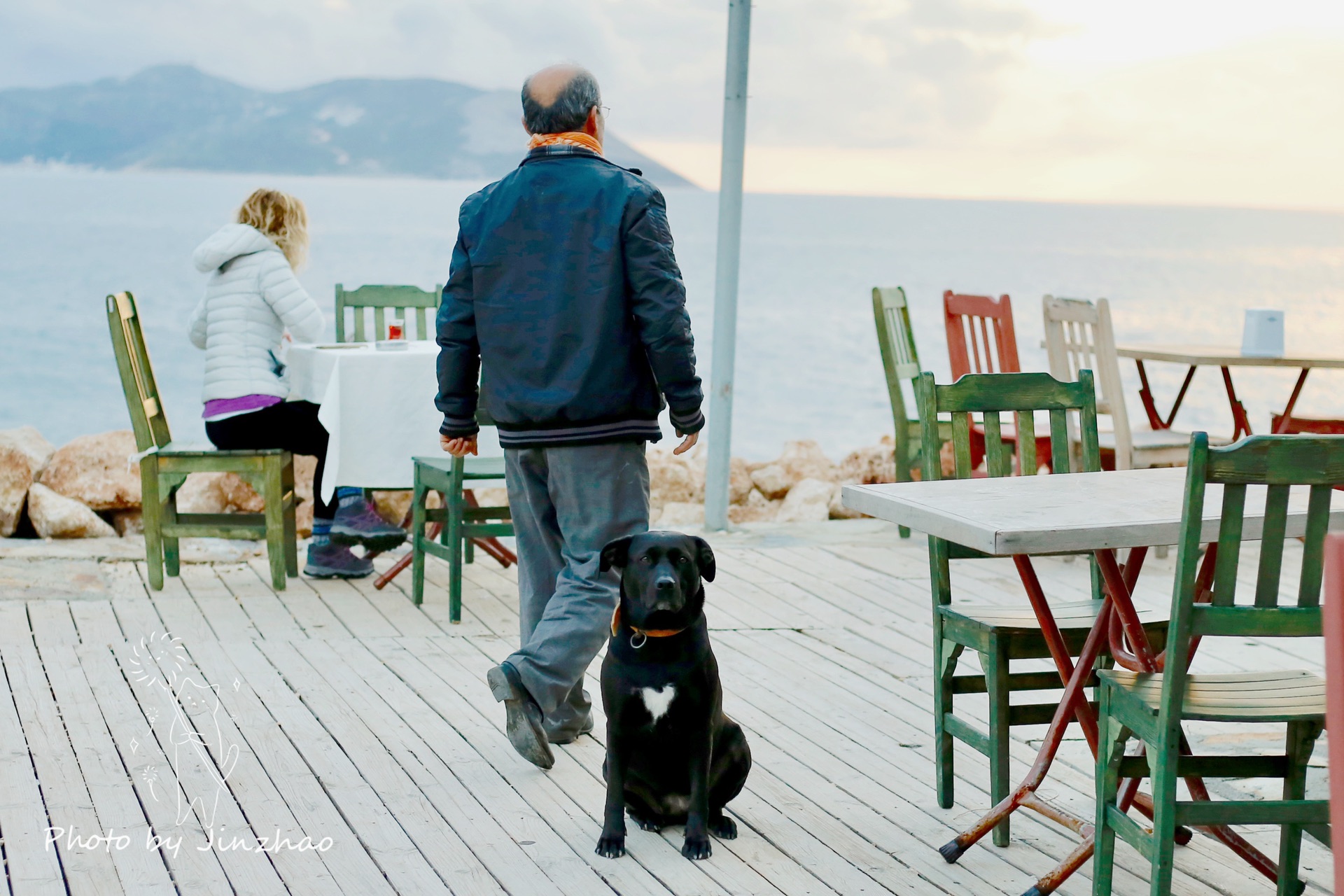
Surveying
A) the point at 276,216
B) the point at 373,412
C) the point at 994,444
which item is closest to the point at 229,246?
the point at 276,216

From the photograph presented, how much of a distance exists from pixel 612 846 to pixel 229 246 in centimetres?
308

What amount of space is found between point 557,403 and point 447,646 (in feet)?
5.07

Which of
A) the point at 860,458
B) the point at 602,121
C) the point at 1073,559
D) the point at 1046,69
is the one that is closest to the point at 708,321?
the point at 1046,69

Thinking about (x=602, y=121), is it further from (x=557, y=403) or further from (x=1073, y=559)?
(x=1073, y=559)

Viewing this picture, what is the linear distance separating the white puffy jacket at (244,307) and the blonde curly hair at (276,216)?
0.14 feet

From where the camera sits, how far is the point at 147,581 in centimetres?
507

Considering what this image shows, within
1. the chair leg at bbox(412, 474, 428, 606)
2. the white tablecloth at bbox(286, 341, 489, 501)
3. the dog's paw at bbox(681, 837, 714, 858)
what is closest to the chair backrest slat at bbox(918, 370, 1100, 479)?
the dog's paw at bbox(681, 837, 714, 858)

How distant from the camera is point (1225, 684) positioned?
2391 mm

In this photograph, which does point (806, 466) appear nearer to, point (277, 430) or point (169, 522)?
point (277, 430)

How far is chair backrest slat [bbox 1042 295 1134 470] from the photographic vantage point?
554cm

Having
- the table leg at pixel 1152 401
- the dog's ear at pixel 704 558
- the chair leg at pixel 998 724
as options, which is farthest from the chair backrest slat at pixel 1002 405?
the table leg at pixel 1152 401

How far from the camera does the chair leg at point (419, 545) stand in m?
4.84

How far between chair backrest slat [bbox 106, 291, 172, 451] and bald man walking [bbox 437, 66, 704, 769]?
2.11 meters

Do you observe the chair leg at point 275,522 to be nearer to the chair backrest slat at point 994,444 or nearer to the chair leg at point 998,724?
the chair backrest slat at point 994,444
